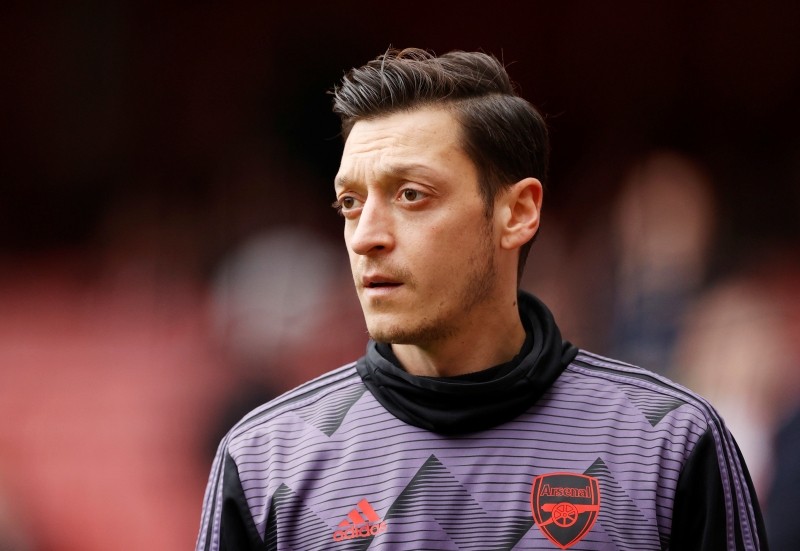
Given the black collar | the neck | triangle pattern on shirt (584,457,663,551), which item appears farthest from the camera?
the neck

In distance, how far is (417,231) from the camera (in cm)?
219

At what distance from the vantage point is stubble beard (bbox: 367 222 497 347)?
2.19 metres

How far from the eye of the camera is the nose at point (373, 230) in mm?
2180

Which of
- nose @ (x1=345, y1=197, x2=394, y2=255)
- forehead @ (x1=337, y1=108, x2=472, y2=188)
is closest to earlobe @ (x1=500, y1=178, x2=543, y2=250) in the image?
forehead @ (x1=337, y1=108, x2=472, y2=188)

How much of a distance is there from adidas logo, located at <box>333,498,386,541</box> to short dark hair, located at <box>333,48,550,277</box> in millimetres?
665

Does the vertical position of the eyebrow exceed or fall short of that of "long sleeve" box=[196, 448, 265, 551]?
it exceeds it

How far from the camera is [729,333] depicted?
12.5ft

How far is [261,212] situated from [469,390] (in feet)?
6.79

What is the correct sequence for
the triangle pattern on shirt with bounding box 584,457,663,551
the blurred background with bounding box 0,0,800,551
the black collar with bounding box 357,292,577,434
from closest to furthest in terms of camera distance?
the triangle pattern on shirt with bounding box 584,457,663,551, the black collar with bounding box 357,292,577,434, the blurred background with bounding box 0,0,800,551

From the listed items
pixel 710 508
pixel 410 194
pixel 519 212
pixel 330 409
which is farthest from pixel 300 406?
pixel 710 508

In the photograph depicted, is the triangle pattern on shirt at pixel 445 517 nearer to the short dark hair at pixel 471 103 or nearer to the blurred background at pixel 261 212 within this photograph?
the short dark hair at pixel 471 103

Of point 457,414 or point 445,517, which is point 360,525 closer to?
point 445,517

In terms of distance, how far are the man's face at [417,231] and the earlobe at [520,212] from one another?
0.17ft

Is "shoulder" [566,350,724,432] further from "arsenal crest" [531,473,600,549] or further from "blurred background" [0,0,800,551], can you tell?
"blurred background" [0,0,800,551]
